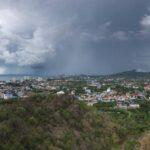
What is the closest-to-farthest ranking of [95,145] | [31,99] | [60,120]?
[95,145]
[60,120]
[31,99]

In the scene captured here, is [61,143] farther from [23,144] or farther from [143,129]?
[143,129]

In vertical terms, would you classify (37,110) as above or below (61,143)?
above

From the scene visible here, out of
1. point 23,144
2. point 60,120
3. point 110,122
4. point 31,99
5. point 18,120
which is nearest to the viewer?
point 23,144

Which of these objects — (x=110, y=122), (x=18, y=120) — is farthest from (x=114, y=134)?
(x=18, y=120)

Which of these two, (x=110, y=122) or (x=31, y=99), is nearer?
(x=31, y=99)

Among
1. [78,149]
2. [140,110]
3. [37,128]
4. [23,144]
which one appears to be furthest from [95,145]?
[140,110]

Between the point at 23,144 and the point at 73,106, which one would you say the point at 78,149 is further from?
the point at 73,106
